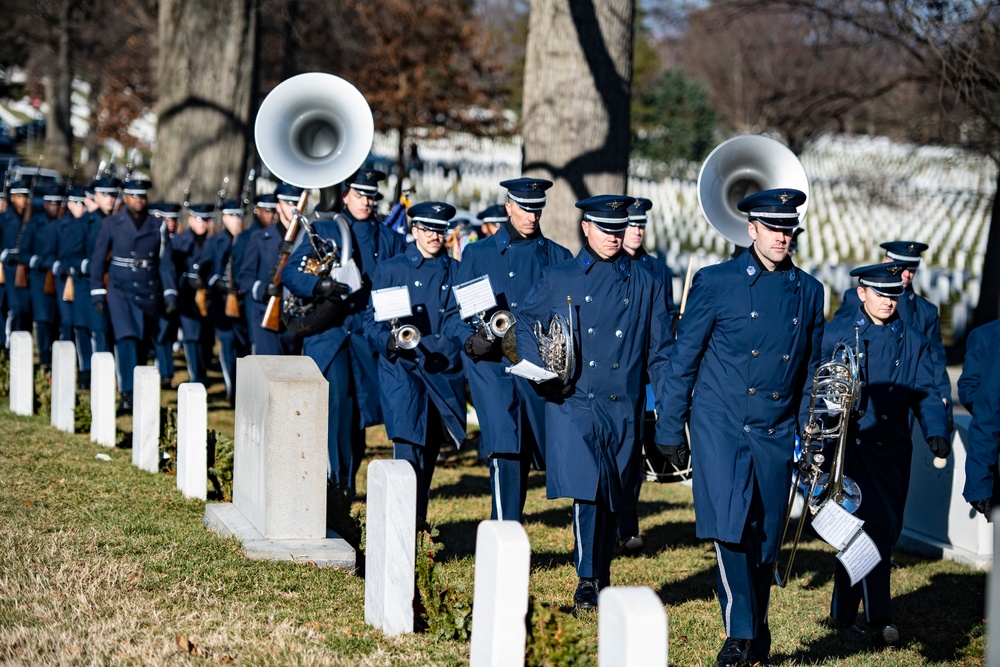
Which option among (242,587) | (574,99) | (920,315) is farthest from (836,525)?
(574,99)

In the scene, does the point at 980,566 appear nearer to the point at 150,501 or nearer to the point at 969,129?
the point at 150,501

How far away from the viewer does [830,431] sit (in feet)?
20.8

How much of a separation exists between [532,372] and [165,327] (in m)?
7.74

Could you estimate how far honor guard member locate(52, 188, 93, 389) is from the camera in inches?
544

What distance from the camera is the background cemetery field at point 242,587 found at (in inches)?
221

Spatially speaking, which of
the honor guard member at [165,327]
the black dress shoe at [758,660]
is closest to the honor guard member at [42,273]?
the honor guard member at [165,327]

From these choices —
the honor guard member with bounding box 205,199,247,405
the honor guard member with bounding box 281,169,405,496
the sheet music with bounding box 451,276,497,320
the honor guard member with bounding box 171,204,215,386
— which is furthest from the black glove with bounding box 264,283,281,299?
the sheet music with bounding box 451,276,497,320

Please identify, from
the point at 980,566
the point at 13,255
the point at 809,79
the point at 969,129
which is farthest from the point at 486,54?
the point at 980,566

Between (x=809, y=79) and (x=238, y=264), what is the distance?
34.0m

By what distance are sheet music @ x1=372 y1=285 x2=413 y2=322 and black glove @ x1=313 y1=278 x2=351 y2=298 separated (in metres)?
0.75

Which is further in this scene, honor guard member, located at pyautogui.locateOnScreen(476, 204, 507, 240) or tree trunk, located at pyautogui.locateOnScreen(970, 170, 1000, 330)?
tree trunk, located at pyautogui.locateOnScreen(970, 170, 1000, 330)

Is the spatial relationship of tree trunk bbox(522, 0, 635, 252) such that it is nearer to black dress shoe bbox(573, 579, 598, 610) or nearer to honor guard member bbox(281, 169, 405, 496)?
honor guard member bbox(281, 169, 405, 496)

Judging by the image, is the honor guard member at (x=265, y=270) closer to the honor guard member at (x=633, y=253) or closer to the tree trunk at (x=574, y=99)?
the tree trunk at (x=574, y=99)

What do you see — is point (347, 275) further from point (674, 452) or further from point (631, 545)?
point (674, 452)
